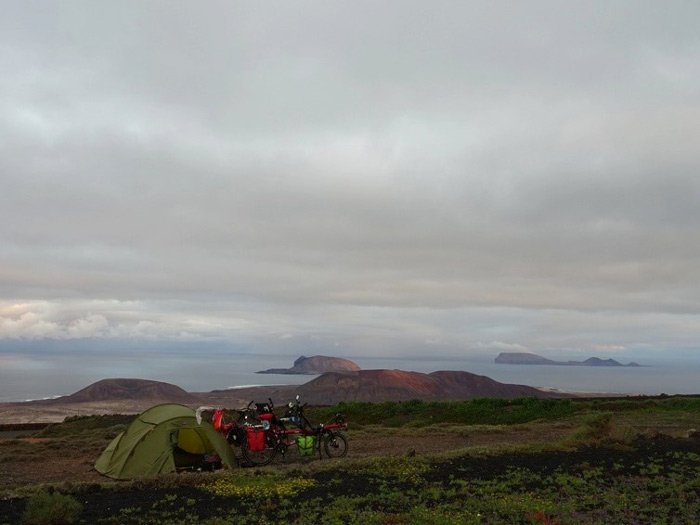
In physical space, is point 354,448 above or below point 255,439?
below

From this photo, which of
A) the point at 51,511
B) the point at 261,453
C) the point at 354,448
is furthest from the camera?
the point at 354,448

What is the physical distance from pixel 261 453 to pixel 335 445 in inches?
84.8

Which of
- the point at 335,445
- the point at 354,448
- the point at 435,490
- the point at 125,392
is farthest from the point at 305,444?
the point at 125,392

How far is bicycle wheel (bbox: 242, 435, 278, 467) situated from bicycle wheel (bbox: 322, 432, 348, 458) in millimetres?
1527

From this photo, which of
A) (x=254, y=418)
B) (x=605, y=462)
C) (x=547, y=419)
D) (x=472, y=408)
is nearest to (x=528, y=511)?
(x=605, y=462)

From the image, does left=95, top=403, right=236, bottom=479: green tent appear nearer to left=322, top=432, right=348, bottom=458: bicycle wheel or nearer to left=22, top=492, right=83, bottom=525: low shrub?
left=322, top=432, right=348, bottom=458: bicycle wheel

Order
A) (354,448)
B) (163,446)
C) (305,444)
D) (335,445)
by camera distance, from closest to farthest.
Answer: (163,446)
(305,444)
(335,445)
(354,448)

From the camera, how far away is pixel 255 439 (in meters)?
17.0

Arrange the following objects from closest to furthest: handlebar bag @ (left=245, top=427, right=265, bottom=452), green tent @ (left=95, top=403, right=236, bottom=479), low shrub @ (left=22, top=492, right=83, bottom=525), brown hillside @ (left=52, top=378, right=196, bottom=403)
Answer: low shrub @ (left=22, top=492, right=83, bottom=525), green tent @ (left=95, top=403, right=236, bottom=479), handlebar bag @ (left=245, top=427, right=265, bottom=452), brown hillside @ (left=52, top=378, right=196, bottom=403)

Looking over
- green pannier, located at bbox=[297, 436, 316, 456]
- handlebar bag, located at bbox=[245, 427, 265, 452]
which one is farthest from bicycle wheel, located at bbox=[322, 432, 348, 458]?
handlebar bag, located at bbox=[245, 427, 265, 452]

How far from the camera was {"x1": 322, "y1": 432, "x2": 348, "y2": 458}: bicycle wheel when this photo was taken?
706 inches

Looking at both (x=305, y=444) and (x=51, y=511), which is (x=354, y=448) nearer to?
(x=305, y=444)

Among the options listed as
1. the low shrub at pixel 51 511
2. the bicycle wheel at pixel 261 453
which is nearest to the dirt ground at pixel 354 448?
the bicycle wheel at pixel 261 453

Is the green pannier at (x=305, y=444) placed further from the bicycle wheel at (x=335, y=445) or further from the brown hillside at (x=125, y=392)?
the brown hillside at (x=125, y=392)
